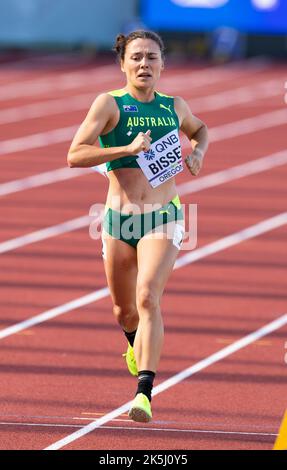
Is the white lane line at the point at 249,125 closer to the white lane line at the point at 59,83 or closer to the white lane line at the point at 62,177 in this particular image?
the white lane line at the point at 62,177

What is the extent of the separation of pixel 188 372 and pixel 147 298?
6.09 ft

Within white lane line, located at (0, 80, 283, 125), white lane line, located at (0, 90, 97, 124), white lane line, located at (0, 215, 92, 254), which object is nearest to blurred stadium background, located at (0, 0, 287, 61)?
white lane line, located at (0, 80, 283, 125)

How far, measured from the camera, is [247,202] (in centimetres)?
1502

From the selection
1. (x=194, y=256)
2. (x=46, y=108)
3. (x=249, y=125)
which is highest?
(x=46, y=108)

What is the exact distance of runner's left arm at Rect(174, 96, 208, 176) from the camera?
22.5 feet

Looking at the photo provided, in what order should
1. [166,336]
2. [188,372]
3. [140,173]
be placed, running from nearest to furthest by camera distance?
1. [140,173]
2. [188,372]
3. [166,336]

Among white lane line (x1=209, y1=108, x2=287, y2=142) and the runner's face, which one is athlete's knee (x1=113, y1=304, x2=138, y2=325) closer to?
the runner's face

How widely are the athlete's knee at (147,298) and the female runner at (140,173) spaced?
1cm

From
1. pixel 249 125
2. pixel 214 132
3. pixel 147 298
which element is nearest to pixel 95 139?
pixel 147 298

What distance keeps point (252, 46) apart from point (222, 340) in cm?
2070

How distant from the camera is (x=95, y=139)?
21.9 feet

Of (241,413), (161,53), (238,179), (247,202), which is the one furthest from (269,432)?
(238,179)

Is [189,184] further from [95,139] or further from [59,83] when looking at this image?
[59,83]
